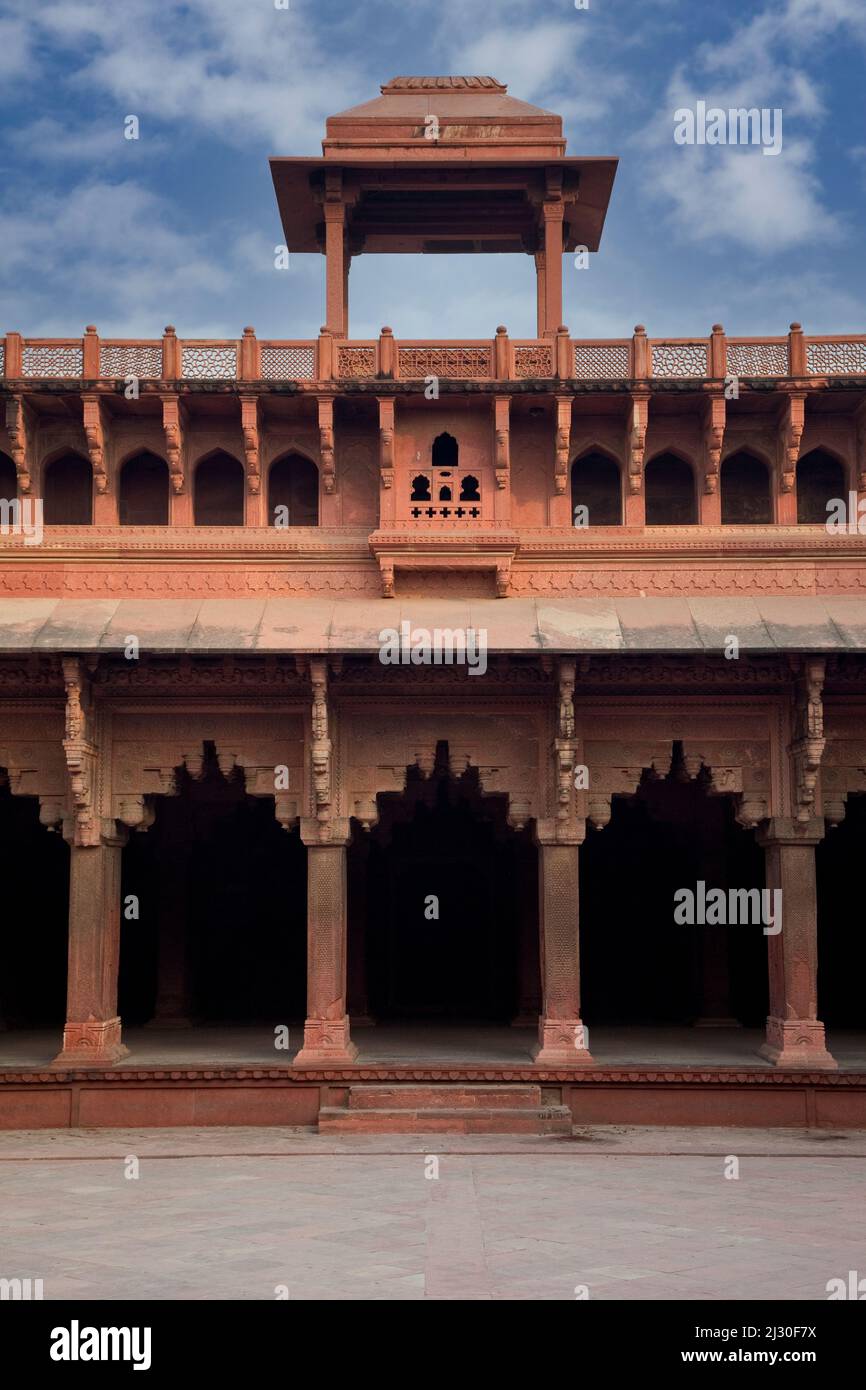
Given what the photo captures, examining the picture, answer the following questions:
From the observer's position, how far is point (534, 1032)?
1711cm

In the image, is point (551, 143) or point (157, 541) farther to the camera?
point (551, 143)

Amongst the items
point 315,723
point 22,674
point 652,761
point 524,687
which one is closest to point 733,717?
point 652,761

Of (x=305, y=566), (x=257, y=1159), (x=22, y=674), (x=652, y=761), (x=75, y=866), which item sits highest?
(x=305, y=566)

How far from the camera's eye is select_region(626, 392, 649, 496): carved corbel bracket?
49.9 ft

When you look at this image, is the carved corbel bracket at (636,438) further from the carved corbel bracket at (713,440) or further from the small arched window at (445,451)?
the small arched window at (445,451)

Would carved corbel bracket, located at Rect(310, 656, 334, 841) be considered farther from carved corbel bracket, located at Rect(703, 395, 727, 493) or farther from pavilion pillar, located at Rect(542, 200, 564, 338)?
pavilion pillar, located at Rect(542, 200, 564, 338)

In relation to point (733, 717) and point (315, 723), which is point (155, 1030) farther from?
point (733, 717)

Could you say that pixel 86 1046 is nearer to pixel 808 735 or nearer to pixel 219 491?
pixel 219 491

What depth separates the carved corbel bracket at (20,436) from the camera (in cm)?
1532

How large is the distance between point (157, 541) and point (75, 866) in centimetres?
372

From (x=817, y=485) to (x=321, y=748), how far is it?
21.7 feet

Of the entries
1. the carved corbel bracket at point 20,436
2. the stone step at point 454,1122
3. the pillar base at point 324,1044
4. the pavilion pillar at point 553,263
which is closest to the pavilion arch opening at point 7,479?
the carved corbel bracket at point 20,436

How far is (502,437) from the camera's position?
50.3ft

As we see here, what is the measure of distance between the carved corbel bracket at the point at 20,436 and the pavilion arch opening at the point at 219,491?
189cm
